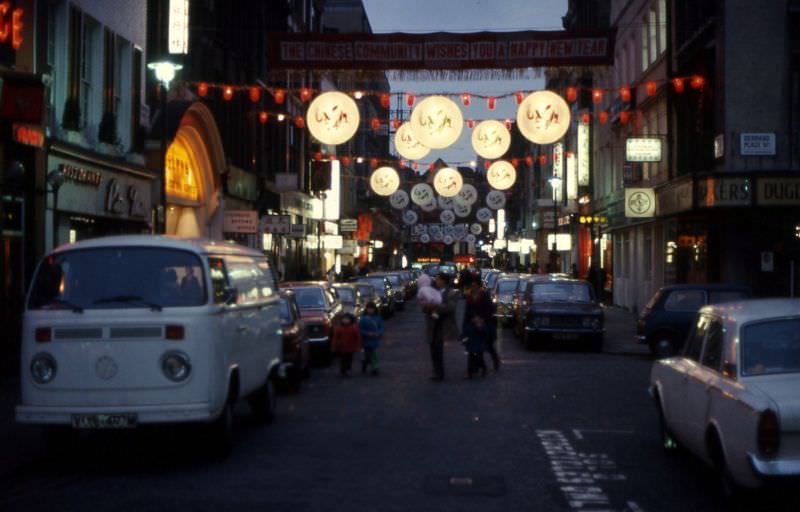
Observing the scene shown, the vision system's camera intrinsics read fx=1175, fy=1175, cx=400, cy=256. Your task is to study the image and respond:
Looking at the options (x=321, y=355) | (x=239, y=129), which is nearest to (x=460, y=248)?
(x=239, y=129)

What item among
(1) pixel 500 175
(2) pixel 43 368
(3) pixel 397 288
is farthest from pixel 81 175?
(3) pixel 397 288

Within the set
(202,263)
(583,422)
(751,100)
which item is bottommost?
(583,422)

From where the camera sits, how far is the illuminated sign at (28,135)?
19734 mm

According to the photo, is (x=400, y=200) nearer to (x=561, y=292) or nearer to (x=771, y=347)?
(x=561, y=292)

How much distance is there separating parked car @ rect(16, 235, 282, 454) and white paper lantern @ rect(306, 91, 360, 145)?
1465cm

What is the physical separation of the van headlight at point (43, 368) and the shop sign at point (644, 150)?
28564 mm

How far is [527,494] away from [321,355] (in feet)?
45.1

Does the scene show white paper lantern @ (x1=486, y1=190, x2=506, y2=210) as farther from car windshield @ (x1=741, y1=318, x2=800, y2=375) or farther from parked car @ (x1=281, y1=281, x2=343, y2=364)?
car windshield @ (x1=741, y1=318, x2=800, y2=375)

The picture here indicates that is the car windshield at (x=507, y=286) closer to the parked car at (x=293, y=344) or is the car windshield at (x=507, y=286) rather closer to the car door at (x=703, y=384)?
the parked car at (x=293, y=344)

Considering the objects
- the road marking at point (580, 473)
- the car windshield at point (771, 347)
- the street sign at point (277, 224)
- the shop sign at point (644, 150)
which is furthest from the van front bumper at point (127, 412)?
the street sign at point (277, 224)

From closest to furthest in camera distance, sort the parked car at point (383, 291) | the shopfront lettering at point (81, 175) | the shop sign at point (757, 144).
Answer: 1. the shopfront lettering at point (81, 175)
2. the shop sign at point (757, 144)
3. the parked car at point (383, 291)

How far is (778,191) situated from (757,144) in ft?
4.42

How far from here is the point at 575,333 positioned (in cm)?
2805

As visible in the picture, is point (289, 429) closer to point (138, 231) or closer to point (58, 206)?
point (58, 206)
